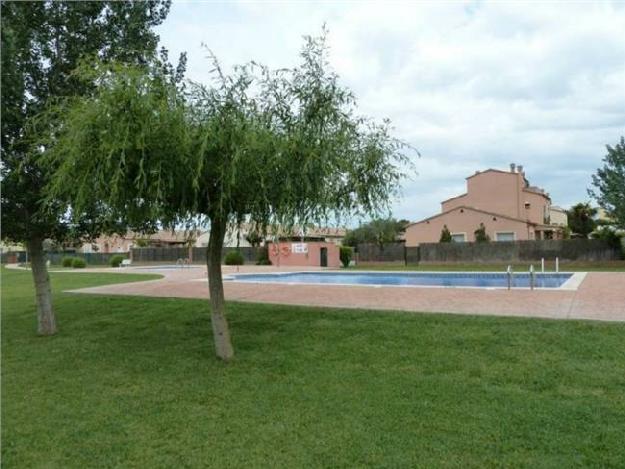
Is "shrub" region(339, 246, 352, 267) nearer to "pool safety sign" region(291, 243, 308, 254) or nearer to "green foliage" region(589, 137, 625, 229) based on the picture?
"pool safety sign" region(291, 243, 308, 254)

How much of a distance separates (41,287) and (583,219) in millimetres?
36315

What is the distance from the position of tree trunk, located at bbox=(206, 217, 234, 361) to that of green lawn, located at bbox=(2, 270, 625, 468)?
0.94 ft

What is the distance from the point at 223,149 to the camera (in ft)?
18.5

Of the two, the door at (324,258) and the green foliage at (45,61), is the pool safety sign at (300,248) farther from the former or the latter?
the green foliage at (45,61)

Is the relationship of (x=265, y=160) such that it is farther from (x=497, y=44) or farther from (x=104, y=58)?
(x=497, y=44)

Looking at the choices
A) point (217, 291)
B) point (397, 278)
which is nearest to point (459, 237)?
point (397, 278)

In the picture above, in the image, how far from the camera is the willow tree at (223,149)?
5402 mm

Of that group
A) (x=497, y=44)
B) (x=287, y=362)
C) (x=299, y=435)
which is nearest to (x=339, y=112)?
(x=287, y=362)

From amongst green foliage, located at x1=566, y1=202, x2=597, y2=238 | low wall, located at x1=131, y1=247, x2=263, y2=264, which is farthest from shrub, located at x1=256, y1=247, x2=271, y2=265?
green foliage, located at x1=566, y1=202, x2=597, y2=238

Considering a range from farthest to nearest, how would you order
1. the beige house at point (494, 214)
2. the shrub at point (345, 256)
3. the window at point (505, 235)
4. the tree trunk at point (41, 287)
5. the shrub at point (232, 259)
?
1. the beige house at point (494, 214)
2. the window at point (505, 235)
3. the shrub at point (232, 259)
4. the shrub at point (345, 256)
5. the tree trunk at point (41, 287)

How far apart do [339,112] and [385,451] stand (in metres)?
4.17

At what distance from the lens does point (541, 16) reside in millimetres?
10188

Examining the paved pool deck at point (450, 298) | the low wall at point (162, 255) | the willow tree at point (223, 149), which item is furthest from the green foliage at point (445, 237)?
the willow tree at point (223, 149)

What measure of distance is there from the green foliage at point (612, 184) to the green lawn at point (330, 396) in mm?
23933
